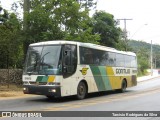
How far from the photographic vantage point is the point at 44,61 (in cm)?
1777

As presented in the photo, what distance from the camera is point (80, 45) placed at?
771 inches

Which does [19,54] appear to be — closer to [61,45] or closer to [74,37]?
[74,37]

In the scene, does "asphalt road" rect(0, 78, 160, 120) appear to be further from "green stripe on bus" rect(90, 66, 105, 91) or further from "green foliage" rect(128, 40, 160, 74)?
"green foliage" rect(128, 40, 160, 74)

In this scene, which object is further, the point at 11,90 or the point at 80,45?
the point at 11,90

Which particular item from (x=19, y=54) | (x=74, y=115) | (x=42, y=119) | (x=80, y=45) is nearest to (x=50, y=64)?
(x=80, y=45)

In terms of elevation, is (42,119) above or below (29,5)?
below

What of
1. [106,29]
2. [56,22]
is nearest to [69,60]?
[56,22]

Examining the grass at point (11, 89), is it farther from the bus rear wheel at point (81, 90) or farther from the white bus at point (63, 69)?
the bus rear wheel at point (81, 90)

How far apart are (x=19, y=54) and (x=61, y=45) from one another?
10.9 m

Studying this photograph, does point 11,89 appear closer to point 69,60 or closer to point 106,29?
point 69,60

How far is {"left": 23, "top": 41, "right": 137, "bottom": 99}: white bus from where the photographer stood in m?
17.5

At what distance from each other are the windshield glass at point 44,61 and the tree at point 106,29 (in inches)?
1009

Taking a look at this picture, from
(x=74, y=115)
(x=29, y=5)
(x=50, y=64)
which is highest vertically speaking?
(x=29, y=5)

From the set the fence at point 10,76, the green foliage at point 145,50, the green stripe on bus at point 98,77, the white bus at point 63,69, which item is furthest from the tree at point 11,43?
the green foliage at point 145,50
